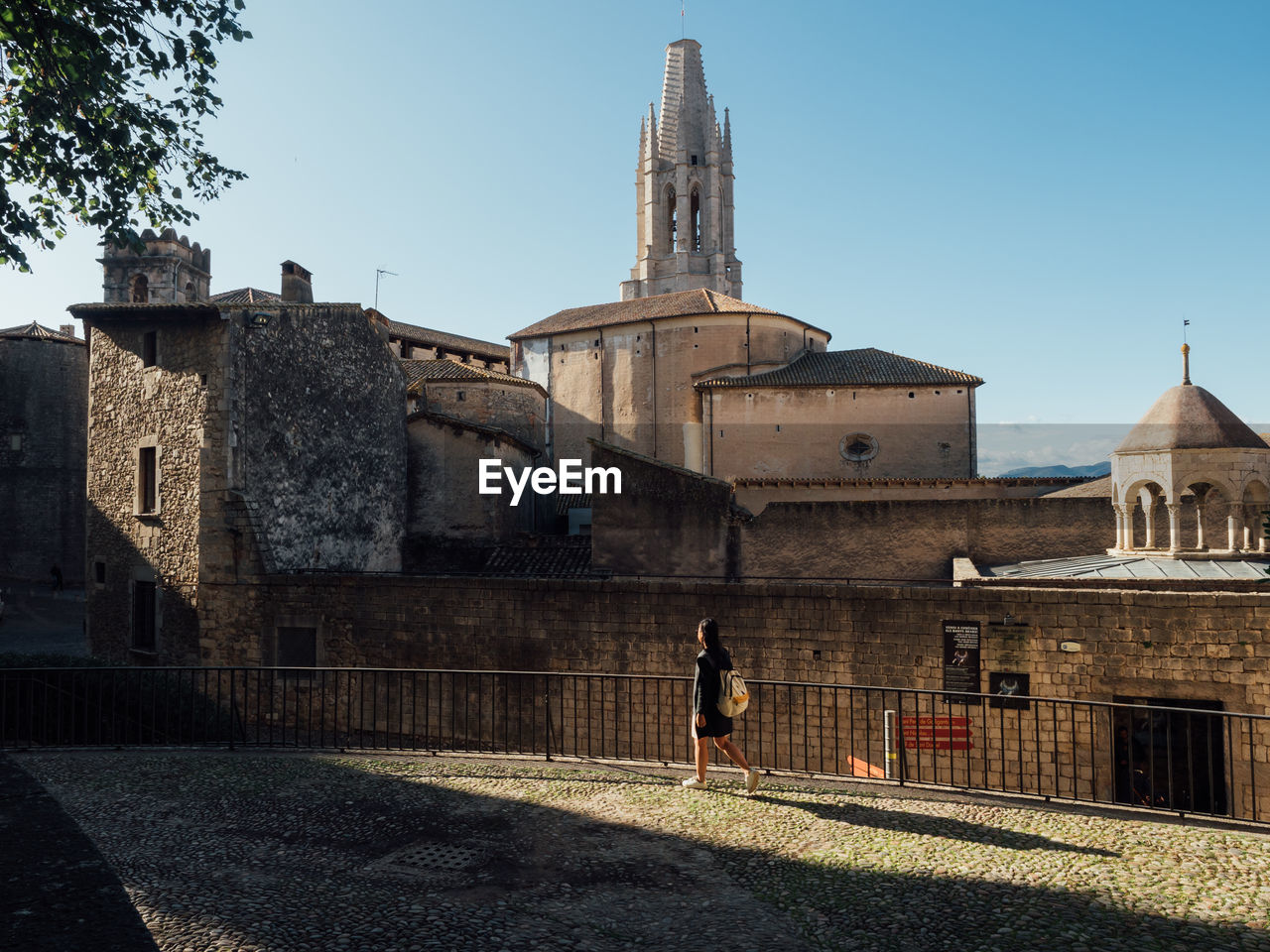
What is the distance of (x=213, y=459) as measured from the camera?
16.6 m

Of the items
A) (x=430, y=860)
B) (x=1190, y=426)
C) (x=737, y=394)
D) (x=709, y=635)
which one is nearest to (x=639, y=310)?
(x=737, y=394)

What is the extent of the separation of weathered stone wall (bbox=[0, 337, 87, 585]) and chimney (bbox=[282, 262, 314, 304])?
1939 cm

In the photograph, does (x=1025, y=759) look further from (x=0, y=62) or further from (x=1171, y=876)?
(x=0, y=62)

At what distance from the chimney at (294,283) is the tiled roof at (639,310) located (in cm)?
1627

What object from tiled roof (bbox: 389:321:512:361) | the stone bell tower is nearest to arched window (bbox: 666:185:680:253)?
the stone bell tower

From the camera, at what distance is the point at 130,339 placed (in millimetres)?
18469

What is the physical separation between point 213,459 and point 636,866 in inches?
559

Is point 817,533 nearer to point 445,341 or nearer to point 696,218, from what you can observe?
point 445,341

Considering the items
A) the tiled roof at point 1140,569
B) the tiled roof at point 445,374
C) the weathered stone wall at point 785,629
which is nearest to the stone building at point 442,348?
the tiled roof at point 445,374

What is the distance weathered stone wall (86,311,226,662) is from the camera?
1684 centimetres

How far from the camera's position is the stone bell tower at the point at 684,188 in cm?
5806

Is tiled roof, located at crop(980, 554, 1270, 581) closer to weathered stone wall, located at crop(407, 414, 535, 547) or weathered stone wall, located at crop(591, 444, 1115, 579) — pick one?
weathered stone wall, located at crop(591, 444, 1115, 579)

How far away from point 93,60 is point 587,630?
A: 1008cm

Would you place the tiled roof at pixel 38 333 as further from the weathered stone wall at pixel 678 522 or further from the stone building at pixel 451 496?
the weathered stone wall at pixel 678 522
